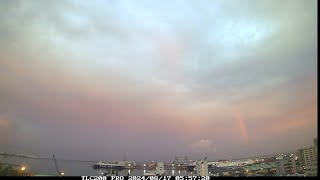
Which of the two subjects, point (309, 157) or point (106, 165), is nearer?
point (309, 157)

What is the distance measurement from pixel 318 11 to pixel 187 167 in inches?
2684

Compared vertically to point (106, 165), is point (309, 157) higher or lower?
higher

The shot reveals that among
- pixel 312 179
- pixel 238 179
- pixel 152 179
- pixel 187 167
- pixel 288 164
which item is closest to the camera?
pixel 238 179

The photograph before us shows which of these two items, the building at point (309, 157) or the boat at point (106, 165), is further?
the boat at point (106, 165)

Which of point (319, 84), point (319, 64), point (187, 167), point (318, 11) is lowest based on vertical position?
point (187, 167)

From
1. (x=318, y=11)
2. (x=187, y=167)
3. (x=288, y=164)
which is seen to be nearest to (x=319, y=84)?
(x=318, y=11)

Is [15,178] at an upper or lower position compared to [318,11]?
lower

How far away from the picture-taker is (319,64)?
227 centimetres

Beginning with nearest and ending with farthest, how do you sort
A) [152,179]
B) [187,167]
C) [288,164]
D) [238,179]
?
[238,179] → [152,179] → [288,164] → [187,167]

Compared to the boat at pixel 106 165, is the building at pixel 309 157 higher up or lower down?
higher up

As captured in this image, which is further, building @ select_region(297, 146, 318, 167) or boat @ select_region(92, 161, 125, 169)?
boat @ select_region(92, 161, 125, 169)

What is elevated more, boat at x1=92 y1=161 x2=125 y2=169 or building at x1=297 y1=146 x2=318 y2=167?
building at x1=297 y1=146 x2=318 y2=167

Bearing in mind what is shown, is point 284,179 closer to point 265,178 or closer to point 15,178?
point 265,178

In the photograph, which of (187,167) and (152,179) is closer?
(152,179)
